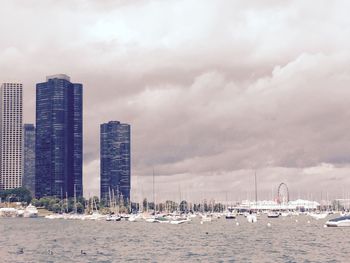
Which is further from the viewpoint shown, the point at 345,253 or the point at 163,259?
the point at 345,253

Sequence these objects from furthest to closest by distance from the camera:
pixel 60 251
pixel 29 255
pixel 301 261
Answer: pixel 60 251 < pixel 29 255 < pixel 301 261

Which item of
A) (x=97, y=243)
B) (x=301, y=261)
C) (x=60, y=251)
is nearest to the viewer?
(x=301, y=261)

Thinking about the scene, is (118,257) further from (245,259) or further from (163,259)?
(245,259)

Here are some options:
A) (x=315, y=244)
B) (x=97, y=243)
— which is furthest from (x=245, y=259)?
(x=97, y=243)

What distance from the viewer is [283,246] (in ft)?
516

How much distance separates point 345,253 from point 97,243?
64.8 metres

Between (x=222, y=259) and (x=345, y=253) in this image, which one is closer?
(x=222, y=259)

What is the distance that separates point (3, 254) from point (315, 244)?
74.2 metres

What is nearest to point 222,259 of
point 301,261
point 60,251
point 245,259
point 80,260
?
point 245,259

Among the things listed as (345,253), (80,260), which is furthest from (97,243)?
(345,253)

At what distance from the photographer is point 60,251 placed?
14625 cm

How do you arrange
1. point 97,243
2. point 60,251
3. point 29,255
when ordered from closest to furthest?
point 29,255 < point 60,251 < point 97,243

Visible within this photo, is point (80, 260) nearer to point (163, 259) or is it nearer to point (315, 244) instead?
point (163, 259)

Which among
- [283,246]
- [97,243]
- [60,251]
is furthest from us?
[97,243]
